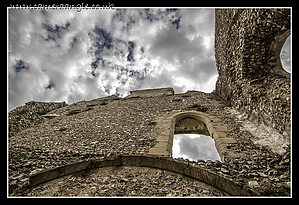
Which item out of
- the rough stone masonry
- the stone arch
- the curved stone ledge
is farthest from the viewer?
the stone arch

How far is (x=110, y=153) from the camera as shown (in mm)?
4570

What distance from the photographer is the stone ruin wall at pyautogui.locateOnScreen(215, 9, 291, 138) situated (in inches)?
179

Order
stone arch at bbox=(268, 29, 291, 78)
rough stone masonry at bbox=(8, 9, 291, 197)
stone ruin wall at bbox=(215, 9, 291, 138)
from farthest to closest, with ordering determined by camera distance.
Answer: stone arch at bbox=(268, 29, 291, 78) < stone ruin wall at bbox=(215, 9, 291, 138) < rough stone masonry at bbox=(8, 9, 291, 197)

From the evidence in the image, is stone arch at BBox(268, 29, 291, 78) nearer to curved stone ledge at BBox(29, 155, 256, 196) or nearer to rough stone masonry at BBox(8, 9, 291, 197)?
rough stone masonry at BBox(8, 9, 291, 197)

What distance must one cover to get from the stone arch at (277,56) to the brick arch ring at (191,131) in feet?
9.88

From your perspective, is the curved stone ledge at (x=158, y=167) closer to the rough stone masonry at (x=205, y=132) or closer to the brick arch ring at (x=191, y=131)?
the rough stone masonry at (x=205, y=132)

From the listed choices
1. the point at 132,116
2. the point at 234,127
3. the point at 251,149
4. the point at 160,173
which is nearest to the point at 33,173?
the point at 160,173

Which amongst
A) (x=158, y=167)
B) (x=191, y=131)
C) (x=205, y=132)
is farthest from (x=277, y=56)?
(x=158, y=167)

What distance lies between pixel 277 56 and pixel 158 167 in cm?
634

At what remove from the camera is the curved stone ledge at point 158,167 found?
300 cm

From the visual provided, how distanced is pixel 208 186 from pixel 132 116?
6.00m

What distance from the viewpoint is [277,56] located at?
5.46 metres

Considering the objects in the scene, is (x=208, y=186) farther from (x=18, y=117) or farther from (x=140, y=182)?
(x=18, y=117)

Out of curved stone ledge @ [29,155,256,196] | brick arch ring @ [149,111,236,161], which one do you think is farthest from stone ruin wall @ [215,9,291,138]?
curved stone ledge @ [29,155,256,196]
